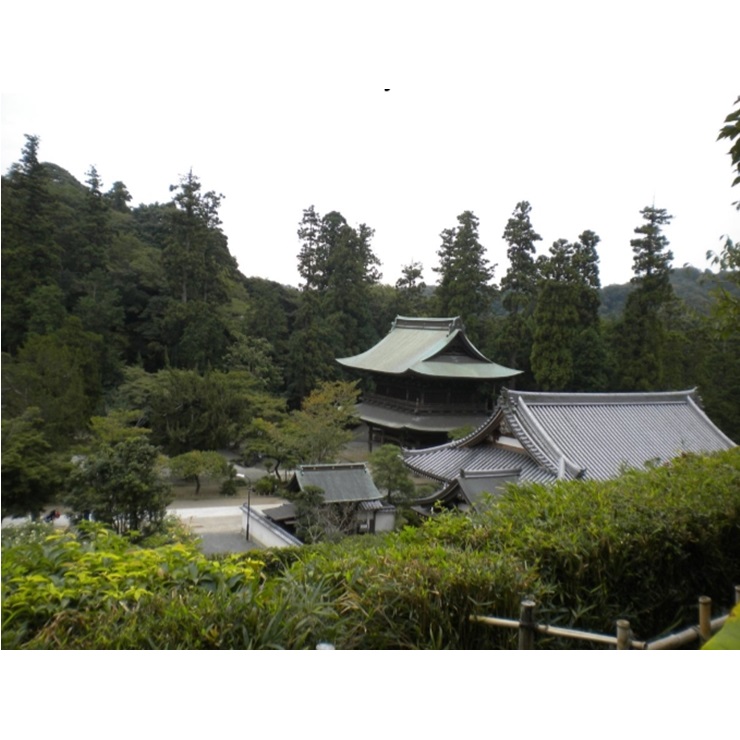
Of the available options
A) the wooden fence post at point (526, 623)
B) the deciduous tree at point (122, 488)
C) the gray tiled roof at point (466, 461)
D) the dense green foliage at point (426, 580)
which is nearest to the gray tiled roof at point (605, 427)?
the gray tiled roof at point (466, 461)

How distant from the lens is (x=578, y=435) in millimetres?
5957

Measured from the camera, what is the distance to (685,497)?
270 centimetres

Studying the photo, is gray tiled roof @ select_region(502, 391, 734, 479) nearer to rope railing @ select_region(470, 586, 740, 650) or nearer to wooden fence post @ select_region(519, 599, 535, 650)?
rope railing @ select_region(470, 586, 740, 650)

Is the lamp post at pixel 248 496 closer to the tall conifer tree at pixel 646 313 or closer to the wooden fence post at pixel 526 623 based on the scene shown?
the wooden fence post at pixel 526 623

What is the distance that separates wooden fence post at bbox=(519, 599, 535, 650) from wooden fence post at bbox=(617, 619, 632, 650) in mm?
271

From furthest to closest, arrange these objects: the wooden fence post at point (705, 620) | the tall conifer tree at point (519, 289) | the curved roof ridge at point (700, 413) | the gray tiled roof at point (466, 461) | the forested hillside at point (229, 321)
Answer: the gray tiled roof at point (466, 461) < the curved roof ridge at point (700, 413) < the tall conifer tree at point (519, 289) < the forested hillside at point (229, 321) < the wooden fence post at point (705, 620)

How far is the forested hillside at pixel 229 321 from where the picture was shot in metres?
2.85

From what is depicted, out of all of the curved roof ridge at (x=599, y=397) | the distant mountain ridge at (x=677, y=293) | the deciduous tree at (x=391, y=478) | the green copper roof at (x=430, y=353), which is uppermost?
the distant mountain ridge at (x=677, y=293)

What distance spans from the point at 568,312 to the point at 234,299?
257cm

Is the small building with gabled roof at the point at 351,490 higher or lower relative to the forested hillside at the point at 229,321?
lower

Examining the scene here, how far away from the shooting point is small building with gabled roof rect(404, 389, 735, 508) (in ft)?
18.5

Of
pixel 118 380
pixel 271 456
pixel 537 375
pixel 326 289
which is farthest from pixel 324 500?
pixel 537 375

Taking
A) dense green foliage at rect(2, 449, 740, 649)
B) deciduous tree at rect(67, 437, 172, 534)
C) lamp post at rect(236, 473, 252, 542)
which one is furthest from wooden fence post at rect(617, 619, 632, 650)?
lamp post at rect(236, 473, 252, 542)
